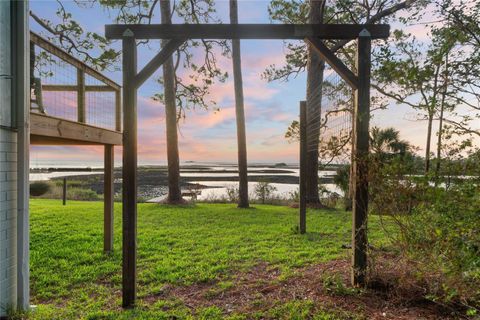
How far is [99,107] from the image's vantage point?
4398 millimetres

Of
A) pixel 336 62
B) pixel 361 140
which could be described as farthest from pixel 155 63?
pixel 361 140

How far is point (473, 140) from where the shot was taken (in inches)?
107

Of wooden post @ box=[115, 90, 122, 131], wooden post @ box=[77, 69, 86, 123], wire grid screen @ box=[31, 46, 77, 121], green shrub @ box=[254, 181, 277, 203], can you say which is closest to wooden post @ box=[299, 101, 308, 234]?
wooden post @ box=[115, 90, 122, 131]

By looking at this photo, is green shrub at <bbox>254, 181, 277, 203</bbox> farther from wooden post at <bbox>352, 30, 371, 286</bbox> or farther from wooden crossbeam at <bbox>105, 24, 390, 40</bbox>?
wooden crossbeam at <bbox>105, 24, 390, 40</bbox>

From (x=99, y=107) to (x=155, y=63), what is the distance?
1.99 m

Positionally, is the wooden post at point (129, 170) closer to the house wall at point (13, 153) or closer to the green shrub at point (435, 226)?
the house wall at point (13, 153)

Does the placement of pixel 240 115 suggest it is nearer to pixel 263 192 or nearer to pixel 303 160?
pixel 263 192

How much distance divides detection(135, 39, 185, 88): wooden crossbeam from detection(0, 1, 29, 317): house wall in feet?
3.22

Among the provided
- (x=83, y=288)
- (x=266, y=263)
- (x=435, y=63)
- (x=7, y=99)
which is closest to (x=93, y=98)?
(x=7, y=99)

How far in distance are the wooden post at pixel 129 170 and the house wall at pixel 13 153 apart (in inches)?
33.3

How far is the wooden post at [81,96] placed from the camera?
3.70 metres

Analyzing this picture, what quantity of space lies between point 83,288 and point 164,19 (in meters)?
8.67

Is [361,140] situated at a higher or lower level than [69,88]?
lower

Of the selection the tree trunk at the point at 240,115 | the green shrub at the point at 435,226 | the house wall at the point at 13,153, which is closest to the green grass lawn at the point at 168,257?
the house wall at the point at 13,153
